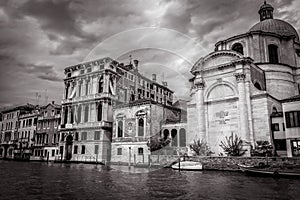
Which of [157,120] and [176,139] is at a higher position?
[157,120]

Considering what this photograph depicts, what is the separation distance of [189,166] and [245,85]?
12792 millimetres

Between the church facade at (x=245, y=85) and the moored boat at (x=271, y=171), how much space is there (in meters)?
7.02

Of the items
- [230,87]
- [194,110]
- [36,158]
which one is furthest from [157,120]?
[36,158]

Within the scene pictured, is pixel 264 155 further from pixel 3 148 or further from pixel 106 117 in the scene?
pixel 3 148

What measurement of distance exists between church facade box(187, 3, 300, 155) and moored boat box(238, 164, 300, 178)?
23.0ft

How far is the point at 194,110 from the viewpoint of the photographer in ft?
119

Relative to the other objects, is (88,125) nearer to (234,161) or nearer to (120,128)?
(120,128)

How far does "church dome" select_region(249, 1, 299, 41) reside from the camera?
42.6 m

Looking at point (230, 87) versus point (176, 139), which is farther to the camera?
point (176, 139)

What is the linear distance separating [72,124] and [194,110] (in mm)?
25432

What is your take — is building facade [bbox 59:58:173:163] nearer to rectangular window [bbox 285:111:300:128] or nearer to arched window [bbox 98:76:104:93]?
arched window [bbox 98:76:104:93]

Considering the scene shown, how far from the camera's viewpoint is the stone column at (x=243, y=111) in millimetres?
29866

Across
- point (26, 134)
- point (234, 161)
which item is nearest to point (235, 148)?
point (234, 161)

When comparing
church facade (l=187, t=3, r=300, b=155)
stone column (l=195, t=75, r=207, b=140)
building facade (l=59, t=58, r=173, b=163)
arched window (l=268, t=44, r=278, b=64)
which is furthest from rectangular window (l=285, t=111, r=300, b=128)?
building facade (l=59, t=58, r=173, b=163)
